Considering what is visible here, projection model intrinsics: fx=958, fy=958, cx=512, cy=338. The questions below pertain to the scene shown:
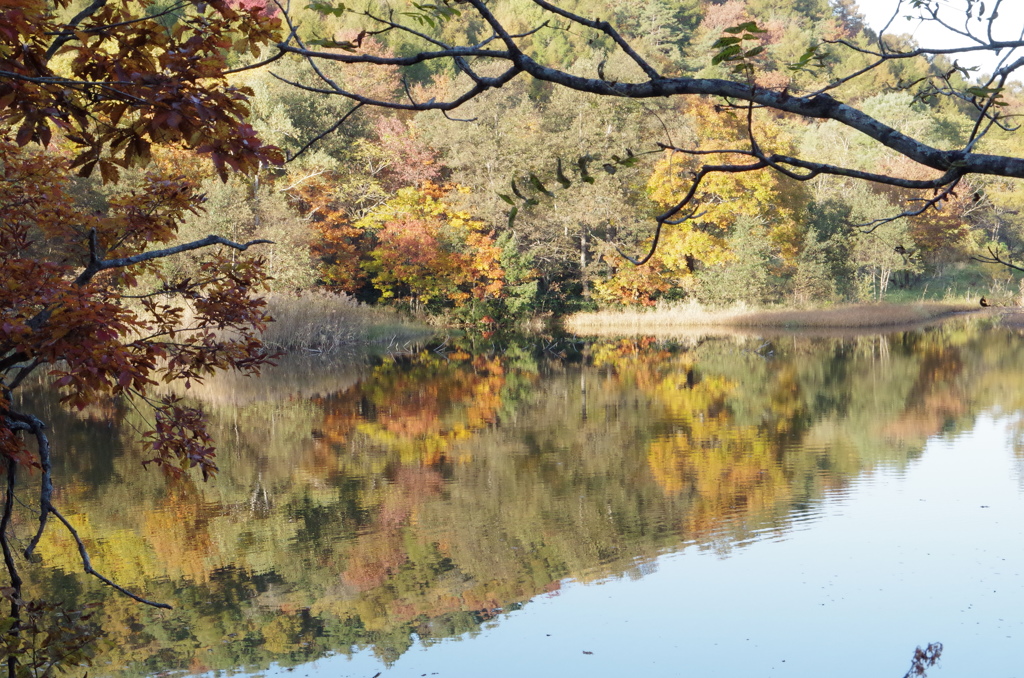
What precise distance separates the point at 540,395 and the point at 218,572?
323 inches

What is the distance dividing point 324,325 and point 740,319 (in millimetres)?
11075

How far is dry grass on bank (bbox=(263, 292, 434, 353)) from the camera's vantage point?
803 inches

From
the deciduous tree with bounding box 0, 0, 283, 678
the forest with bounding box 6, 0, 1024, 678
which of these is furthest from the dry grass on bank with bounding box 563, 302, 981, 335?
the deciduous tree with bounding box 0, 0, 283, 678

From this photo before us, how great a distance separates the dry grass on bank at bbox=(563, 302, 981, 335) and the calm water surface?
1187 centimetres

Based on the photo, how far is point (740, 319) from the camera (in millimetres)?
25453

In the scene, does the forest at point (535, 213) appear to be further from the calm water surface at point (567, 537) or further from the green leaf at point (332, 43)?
the green leaf at point (332, 43)

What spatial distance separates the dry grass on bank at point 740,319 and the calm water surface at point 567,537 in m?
11.9

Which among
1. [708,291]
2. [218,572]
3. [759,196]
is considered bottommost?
[218,572]

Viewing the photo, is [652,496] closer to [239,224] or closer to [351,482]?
[351,482]

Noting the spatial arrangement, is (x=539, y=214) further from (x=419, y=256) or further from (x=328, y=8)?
(x=328, y=8)

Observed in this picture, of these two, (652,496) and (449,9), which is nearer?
(449,9)

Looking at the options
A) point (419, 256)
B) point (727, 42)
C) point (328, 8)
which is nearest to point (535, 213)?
point (419, 256)

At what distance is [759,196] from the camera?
84.4ft

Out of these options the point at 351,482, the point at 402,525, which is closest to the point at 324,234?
the point at 351,482
